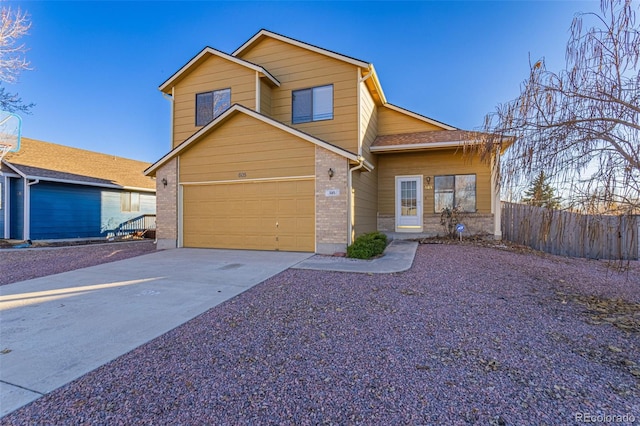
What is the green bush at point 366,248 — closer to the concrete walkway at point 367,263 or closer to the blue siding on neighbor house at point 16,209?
the concrete walkway at point 367,263

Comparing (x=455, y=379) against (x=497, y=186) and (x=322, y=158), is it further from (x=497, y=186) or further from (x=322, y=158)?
(x=322, y=158)

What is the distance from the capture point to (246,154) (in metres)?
9.86

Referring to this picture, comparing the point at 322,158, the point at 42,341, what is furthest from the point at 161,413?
the point at 322,158

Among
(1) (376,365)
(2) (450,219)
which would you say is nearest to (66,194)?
(1) (376,365)

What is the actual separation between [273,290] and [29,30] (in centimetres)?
1372

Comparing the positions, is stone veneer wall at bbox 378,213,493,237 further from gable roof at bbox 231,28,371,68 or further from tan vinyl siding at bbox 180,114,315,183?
gable roof at bbox 231,28,371,68

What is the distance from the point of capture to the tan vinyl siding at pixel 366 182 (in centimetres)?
995

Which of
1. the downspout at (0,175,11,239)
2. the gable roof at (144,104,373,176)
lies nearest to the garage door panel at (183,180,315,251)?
the gable roof at (144,104,373,176)

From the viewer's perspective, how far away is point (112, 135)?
23.9 meters

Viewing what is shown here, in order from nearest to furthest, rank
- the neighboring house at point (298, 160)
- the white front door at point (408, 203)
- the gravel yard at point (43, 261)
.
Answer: the gravel yard at point (43, 261), the neighboring house at point (298, 160), the white front door at point (408, 203)

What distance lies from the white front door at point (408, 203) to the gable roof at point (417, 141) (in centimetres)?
153

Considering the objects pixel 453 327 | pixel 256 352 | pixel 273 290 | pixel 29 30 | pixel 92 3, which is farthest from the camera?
pixel 92 3

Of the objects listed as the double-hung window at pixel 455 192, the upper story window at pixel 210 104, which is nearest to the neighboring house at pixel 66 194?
the upper story window at pixel 210 104

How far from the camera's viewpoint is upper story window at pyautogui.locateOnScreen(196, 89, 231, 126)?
11.7m
